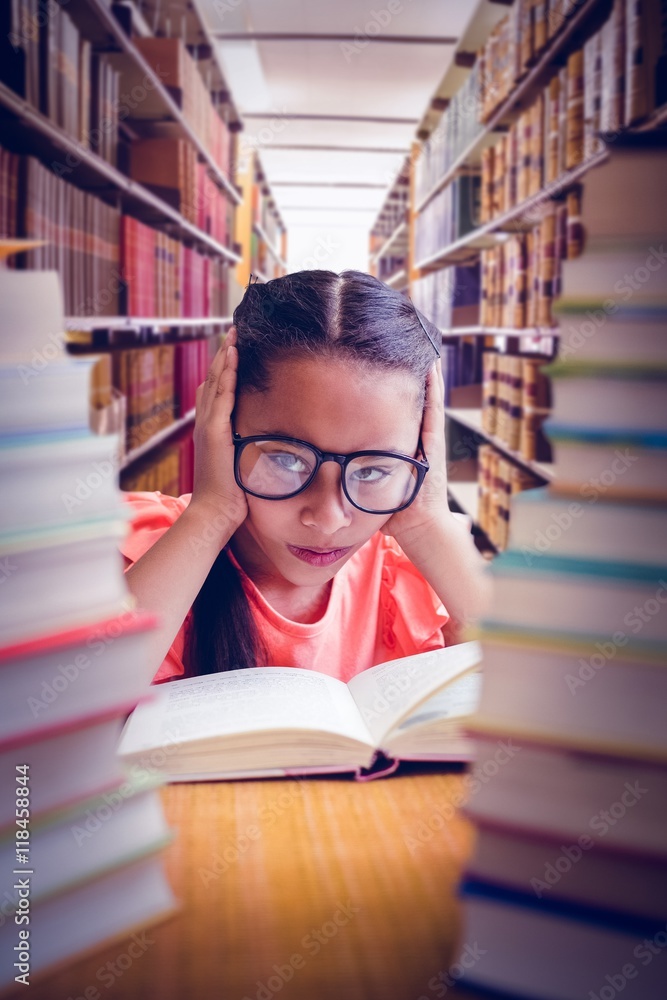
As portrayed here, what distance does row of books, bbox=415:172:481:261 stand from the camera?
12.6 feet

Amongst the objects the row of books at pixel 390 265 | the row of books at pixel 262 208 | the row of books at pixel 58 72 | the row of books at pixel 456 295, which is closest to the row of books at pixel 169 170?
the row of books at pixel 58 72

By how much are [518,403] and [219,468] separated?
2.12 metres

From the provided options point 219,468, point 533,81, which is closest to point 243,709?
point 219,468

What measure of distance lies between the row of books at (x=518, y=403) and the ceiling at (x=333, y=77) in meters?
0.90

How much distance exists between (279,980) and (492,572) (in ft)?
0.72

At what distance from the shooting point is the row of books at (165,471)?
9.31ft

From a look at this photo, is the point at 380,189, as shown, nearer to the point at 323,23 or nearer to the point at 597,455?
the point at 323,23

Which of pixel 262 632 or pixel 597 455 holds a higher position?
pixel 597 455

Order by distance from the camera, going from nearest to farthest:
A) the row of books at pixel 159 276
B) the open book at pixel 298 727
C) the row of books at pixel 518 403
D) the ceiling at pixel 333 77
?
the open book at pixel 298 727 → the row of books at pixel 159 276 → the row of books at pixel 518 403 → the ceiling at pixel 333 77

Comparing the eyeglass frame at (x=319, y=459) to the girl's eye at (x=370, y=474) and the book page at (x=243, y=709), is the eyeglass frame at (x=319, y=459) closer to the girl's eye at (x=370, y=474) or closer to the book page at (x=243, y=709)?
the girl's eye at (x=370, y=474)

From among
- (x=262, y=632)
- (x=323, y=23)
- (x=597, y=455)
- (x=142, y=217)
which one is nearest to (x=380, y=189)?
(x=323, y=23)

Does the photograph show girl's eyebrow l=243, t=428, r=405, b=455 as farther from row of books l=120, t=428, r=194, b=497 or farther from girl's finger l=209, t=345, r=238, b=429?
row of books l=120, t=428, r=194, b=497

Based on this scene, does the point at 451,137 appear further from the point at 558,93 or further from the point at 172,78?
the point at 558,93

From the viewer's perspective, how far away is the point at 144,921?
1.18 ft
